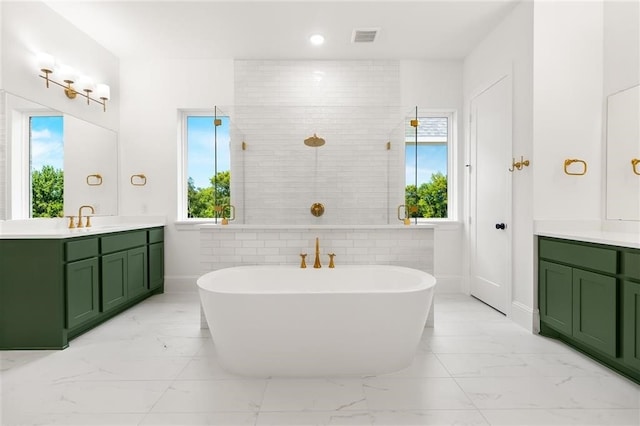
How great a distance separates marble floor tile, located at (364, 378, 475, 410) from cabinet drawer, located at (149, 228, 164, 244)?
299 centimetres

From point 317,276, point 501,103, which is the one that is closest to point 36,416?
point 317,276

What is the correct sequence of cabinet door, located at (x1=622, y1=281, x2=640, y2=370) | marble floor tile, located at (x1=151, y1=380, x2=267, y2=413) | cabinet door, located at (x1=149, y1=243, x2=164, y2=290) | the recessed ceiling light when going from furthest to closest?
cabinet door, located at (x1=149, y1=243, x2=164, y2=290)
the recessed ceiling light
cabinet door, located at (x1=622, y1=281, x2=640, y2=370)
marble floor tile, located at (x1=151, y1=380, x2=267, y2=413)

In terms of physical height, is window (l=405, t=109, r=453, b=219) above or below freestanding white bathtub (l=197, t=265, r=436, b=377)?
above

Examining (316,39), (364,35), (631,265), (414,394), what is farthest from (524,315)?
(316,39)

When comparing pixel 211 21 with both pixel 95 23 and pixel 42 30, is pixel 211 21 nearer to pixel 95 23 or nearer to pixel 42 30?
pixel 95 23

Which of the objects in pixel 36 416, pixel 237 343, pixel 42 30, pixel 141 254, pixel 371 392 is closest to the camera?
pixel 36 416

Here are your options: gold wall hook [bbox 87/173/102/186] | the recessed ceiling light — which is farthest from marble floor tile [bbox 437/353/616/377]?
gold wall hook [bbox 87/173/102/186]

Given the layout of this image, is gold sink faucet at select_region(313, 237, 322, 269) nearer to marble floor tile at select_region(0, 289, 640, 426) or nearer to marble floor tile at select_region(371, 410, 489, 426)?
marble floor tile at select_region(0, 289, 640, 426)

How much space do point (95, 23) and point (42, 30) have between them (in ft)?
1.52

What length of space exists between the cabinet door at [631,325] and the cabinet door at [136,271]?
3.89 meters

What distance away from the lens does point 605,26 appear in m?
3.04

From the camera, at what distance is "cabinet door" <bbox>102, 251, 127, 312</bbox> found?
3.23 m

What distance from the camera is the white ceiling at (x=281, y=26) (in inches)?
131

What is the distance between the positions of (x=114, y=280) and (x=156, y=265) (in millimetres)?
A: 891
